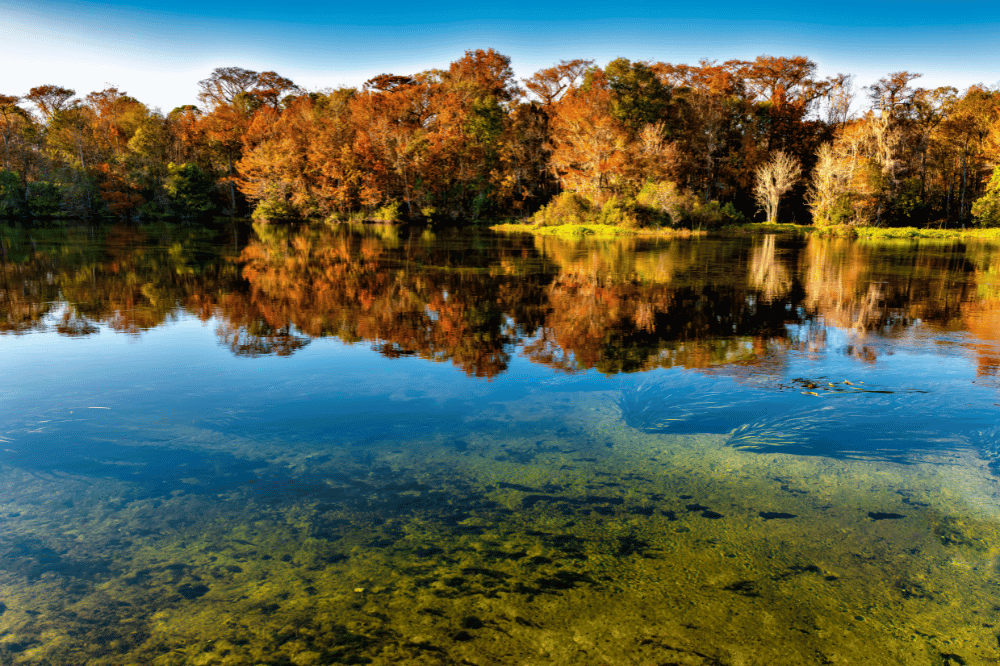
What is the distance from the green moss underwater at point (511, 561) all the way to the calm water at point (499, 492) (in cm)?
2

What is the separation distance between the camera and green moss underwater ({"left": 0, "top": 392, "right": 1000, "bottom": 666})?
105 inches

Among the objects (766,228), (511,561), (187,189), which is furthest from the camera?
(187,189)

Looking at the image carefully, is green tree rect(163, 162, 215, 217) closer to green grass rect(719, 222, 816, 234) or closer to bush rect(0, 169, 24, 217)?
bush rect(0, 169, 24, 217)

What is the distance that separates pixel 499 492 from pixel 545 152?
151 feet

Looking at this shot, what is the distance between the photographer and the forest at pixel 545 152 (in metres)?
37.8

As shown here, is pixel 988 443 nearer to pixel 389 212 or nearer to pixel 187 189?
pixel 389 212

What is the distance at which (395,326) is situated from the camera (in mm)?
9391

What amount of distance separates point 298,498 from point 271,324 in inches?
245

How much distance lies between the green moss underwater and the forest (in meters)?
33.5

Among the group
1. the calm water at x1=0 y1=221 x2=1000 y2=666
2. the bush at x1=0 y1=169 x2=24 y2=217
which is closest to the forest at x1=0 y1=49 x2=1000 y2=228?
the bush at x1=0 y1=169 x2=24 y2=217

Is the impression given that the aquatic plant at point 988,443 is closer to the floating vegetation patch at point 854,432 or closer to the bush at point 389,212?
the floating vegetation patch at point 854,432

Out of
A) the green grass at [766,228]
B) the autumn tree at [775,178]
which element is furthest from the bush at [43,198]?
the autumn tree at [775,178]

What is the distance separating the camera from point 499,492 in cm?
401

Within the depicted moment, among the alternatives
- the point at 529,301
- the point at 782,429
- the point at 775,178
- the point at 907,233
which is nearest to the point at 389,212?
the point at 775,178
